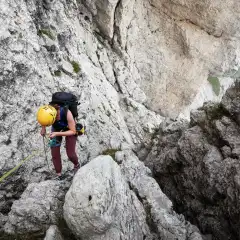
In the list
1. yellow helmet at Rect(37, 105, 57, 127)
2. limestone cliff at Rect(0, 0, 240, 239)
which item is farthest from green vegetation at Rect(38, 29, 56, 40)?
yellow helmet at Rect(37, 105, 57, 127)

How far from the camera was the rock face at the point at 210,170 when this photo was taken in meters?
10.1

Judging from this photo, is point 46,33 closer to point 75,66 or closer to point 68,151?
point 75,66

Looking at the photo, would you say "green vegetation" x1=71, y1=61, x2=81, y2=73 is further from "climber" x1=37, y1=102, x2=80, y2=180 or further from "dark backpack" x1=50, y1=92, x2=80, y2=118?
"dark backpack" x1=50, y1=92, x2=80, y2=118

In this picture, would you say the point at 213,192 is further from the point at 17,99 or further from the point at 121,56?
the point at 121,56

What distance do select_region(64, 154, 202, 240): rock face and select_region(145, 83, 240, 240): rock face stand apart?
1116 millimetres

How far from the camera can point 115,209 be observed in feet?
29.3

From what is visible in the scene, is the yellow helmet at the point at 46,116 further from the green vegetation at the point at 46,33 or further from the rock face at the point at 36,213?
the green vegetation at the point at 46,33

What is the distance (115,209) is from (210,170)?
4.01 metres

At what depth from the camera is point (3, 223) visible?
984 centimetres

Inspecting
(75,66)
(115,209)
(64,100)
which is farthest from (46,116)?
(75,66)

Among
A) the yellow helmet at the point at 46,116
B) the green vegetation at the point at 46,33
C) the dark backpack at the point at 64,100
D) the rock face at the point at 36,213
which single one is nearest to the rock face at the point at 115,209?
the rock face at the point at 36,213

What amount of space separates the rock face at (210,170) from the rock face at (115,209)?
1.12 m

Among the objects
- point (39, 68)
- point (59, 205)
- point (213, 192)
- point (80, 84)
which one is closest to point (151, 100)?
point (80, 84)

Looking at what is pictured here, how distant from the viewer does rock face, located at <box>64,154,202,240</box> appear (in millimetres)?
8242
